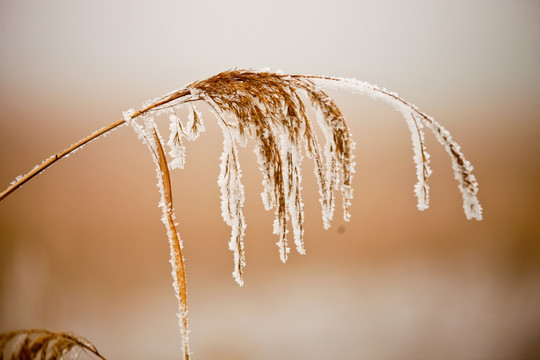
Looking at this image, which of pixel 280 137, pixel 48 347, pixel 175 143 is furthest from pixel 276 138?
pixel 48 347

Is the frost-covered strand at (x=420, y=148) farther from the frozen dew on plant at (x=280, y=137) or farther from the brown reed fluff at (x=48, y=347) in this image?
the brown reed fluff at (x=48, y=347)

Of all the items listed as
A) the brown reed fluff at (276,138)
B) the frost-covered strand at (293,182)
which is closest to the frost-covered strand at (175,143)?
the brown reed fluff at (276,138)

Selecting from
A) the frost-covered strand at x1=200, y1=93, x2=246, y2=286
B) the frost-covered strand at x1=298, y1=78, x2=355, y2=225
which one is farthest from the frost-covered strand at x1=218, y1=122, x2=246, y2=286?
the frost-covered strand at x1=298, y1=78, x2=355, y2=225

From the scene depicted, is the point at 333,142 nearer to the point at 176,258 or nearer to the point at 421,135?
the point at 421,135

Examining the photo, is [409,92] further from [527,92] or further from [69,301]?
[69,301]

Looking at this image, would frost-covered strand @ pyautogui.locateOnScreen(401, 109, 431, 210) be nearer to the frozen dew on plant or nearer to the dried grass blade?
the frozen dew on plant

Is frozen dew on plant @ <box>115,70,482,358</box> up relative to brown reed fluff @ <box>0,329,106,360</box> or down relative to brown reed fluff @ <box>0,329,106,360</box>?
up

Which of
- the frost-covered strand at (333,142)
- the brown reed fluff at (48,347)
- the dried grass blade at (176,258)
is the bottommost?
the brown reed fluff at (48,347)
